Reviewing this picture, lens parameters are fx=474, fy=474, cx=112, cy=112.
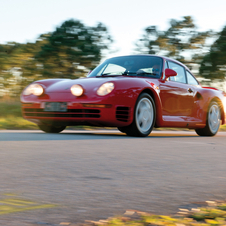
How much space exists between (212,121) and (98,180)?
249 inches

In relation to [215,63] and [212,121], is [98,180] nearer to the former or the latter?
[212,121]

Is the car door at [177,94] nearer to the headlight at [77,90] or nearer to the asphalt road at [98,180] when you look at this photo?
the headlight at [77,90]

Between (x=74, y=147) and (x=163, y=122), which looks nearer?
(x=74, y=147)

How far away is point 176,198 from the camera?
10.5 ft

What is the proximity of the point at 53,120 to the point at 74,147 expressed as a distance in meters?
1.76

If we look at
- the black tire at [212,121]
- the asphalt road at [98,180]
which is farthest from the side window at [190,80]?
the asphalt road at [98,180]

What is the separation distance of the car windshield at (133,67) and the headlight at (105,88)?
114 centimetres

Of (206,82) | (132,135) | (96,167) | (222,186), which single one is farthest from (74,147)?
(206,82)

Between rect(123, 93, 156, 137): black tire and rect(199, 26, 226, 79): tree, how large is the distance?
16466 mm

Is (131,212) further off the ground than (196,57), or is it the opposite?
(196,57)

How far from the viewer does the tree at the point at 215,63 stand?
23828mm

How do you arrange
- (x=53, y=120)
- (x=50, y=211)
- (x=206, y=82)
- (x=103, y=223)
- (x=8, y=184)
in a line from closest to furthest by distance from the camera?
1. (x=103, y=223)
2. (x=50, y=211)
3. (x=8, y=184)
4. (x=53, y=120)
5. (x=206, y=82)

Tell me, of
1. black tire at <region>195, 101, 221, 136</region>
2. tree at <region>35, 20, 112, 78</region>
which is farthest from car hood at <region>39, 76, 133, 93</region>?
tree at <region>35, 20, 112, 78</region>

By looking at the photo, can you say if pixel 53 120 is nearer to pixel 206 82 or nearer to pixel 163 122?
pixel 163 122
